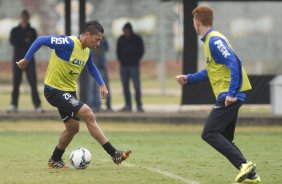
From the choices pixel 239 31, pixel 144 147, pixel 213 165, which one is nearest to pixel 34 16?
pixel 239 31

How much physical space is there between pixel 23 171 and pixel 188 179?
7.75 ft

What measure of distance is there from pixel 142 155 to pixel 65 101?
2867mm

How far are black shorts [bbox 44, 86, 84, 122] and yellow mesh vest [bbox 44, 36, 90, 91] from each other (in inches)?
2.9

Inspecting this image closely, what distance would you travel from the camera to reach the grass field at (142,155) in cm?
1223

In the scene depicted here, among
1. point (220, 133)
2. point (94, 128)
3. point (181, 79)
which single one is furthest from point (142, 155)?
point (220, 133)

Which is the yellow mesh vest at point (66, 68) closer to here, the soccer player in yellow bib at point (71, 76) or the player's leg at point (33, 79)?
the soccer player in yellow bib at point (71, 76)

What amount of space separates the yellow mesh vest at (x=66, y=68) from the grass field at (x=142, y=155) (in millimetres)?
1165

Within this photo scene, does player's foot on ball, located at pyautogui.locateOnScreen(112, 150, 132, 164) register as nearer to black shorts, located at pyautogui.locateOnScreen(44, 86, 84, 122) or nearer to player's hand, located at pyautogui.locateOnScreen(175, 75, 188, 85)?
black shorts, located at pyautogui.locateOnScreen(44, 86, 84, 122)

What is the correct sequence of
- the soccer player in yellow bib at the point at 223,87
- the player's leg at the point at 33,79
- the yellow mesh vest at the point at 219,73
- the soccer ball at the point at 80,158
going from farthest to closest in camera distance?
the player's leg at the point at 33,79 → the soccer ball at the point at 80,158 → the yellow mesh vest at the point at 219,73 → the soccer player in yellow bib at the point at 223,87

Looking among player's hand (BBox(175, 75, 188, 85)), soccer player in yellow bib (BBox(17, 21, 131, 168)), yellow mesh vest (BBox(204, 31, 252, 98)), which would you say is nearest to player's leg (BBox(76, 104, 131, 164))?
soccer player in yellow bib (BBox(17, 21, 131, 168))

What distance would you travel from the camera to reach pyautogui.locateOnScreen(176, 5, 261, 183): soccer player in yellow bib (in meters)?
11.1

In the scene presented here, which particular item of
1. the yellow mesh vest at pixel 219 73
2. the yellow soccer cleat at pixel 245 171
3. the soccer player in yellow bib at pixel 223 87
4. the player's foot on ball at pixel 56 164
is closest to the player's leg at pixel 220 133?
the soccer player in yellow bib at pixel 223 87

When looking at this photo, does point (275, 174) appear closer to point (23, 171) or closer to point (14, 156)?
point (23, 171)

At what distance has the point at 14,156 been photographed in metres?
15.1
